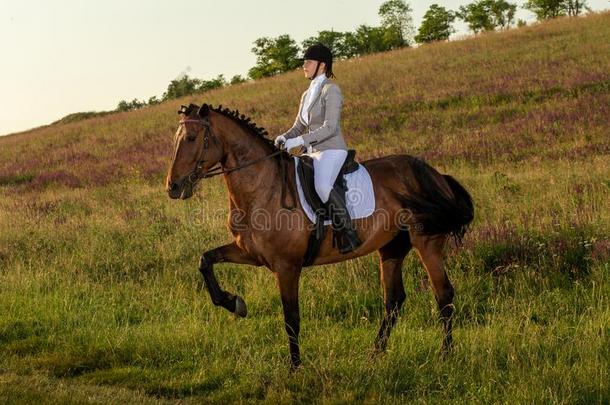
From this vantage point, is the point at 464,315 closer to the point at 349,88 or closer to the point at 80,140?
the point at 349,88

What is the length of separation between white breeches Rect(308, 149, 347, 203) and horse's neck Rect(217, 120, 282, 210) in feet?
1.28

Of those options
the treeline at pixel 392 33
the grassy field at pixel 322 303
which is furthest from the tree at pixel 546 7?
the grassy field at pixel 322 303

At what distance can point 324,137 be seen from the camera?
667cm

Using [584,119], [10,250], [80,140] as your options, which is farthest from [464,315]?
[80,140]

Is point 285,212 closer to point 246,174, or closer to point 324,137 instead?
point 246,174

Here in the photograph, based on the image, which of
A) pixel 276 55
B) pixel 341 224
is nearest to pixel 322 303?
pixel 341 224

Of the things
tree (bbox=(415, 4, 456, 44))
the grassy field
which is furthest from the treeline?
the grassy field

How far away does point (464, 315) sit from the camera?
7.68 meters

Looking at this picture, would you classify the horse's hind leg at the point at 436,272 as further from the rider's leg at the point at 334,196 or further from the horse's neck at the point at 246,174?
the horse's neck at the point at 246,174

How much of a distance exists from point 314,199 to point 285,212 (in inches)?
13.2

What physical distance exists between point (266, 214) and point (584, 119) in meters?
16.9

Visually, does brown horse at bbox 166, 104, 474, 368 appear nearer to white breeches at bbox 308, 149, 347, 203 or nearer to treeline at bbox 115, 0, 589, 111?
white breeches at bbox 308, 149, 347, 203

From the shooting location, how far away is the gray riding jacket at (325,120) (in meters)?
6.66

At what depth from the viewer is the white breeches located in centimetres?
655
